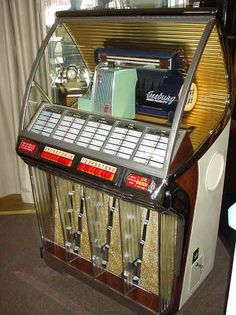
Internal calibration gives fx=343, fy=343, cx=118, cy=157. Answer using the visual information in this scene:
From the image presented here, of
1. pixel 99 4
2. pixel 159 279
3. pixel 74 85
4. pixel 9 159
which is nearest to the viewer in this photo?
pixel 159 279

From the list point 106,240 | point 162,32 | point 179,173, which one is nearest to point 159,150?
point 179,173

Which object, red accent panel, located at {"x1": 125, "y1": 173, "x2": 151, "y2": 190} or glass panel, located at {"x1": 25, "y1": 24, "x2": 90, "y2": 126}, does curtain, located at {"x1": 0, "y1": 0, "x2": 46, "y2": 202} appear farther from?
red accent panel, located at {"x1": 125, "y1": 173, "x2": 151, "y2": 190}

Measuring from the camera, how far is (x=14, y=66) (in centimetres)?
273

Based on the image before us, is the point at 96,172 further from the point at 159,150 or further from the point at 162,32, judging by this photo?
the point at 162,32

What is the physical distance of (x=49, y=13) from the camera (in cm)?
266

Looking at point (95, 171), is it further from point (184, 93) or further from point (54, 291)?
point (54, 291)

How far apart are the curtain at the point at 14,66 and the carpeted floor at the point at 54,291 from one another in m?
0.80

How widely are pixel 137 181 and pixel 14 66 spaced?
182cm

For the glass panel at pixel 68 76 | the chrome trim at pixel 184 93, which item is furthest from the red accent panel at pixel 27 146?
the chrome trim at pixel 184 93

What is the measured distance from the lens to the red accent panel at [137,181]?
136 centimetres

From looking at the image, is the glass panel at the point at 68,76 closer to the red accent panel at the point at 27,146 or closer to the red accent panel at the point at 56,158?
the red accent panel at the point at 27,146

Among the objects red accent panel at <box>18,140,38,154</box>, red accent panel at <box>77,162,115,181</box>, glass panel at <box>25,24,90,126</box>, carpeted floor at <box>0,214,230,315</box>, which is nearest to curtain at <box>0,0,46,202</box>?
glass panel at <box>25,24,90,126</box>

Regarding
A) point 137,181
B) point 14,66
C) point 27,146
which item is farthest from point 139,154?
point 14,66

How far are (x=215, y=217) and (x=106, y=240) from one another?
2.03 feet
